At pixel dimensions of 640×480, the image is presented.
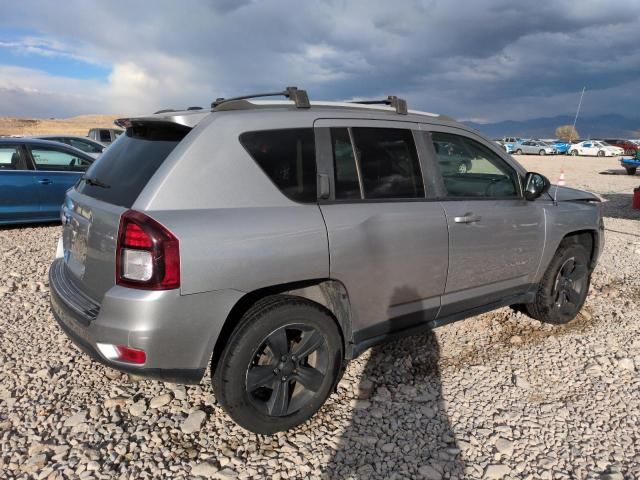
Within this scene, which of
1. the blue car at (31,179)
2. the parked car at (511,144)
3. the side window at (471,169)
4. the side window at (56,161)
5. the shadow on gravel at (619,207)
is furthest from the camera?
the parked car at (511,144)

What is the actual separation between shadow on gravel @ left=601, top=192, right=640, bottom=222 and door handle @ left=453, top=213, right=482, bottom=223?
874 centimetres

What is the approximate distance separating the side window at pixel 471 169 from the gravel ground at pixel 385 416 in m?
1.31

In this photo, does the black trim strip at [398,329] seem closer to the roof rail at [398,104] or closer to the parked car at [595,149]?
the roof rail at [398,104]

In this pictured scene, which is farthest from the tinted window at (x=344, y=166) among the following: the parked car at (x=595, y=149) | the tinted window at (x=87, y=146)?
the parked car at (x=595, y=149)

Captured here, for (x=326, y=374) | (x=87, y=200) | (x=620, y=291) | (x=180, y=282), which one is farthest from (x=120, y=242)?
(x=620, y=291)

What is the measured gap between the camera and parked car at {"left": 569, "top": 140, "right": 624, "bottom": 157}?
4122 cm

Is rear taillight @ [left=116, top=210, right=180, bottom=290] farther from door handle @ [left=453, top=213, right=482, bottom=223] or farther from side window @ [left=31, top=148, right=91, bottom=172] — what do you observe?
side window @ [left=31, top=148, right=91, bottom=172]

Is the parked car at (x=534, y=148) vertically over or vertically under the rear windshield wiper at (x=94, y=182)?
over

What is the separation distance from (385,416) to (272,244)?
4.52 feet

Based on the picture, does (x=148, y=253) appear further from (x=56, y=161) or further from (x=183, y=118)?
(x=56, y=161)

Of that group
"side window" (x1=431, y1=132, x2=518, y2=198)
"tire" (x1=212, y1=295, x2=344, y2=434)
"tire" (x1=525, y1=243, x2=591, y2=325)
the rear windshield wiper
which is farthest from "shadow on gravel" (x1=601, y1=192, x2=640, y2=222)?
the rear windshield wiper

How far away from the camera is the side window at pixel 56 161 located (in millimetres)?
7743

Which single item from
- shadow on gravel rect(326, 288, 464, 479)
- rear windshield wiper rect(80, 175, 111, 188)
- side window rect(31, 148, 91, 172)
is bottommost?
shadow on gravel rect(326, 288, 464, 479)

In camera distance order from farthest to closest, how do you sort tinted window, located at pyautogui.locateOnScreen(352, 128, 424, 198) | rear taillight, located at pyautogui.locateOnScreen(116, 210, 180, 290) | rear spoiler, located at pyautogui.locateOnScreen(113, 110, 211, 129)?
1. tinted window, located at pyautogui.locateOnScreen(352, 128, 424, 198)
2. rear spoiler, located at pyautogui.locateOnScreen(113, 110, 211, 129)
3. rear taillight, located at pyautogui.locateOnScreen(116, 210, 180, 290)
